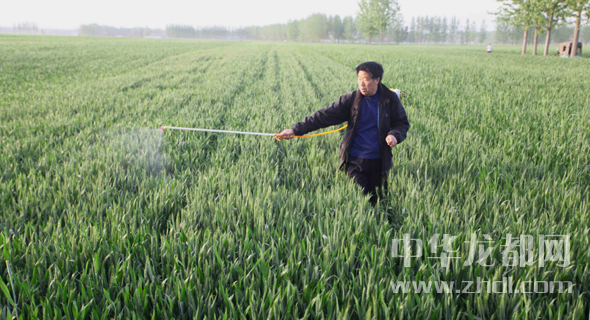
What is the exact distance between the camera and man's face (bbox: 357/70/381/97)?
2946 mm

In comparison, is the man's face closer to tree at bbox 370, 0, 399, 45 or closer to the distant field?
the distant field

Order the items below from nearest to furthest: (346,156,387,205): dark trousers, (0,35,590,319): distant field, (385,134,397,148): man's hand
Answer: (0,35,590,319): distant field
(385,134,397,148): man's hand
(346,156,387,205): dark trousers

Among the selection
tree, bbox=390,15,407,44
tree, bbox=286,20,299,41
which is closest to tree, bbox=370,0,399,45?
tree, bbox=390,15,407,44

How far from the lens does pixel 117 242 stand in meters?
2.06

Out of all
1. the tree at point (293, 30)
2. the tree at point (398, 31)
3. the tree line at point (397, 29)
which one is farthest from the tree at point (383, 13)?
the tree at point (293, 30)

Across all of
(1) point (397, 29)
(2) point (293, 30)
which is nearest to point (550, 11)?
(1) point (397, 29)

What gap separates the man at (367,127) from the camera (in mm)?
3137

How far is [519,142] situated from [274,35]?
17983 cm

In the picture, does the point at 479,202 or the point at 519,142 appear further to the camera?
the point at 519,142

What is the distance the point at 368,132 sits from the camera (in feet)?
10.8

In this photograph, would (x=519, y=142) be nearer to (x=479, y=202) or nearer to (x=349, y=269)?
(x=479, y=202)

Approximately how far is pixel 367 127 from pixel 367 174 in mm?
487

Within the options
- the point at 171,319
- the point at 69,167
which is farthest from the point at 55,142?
the point at 171,319

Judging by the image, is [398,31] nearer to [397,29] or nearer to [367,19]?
[397,29]
